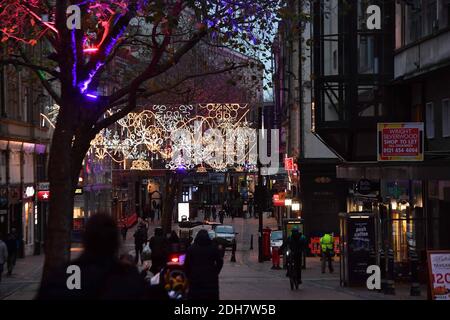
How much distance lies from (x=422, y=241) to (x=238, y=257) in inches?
695

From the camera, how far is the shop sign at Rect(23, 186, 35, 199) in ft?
140

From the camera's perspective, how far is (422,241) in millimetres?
24797

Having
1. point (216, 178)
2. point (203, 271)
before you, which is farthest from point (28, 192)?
point (216, 178)

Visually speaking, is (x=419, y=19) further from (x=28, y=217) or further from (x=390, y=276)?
(x=28, y=217)

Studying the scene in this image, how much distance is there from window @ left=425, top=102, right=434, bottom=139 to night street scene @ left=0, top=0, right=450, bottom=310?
0.07m

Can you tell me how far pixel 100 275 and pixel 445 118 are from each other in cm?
1996

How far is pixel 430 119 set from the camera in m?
26.6

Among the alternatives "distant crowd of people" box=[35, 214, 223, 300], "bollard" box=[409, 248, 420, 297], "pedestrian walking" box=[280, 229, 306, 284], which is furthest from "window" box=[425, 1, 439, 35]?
"distant crowd of people" box=[35, 214, 223, 300]

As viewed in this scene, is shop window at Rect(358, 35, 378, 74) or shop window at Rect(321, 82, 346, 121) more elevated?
shop window at Rect(358, 35, 378, 74)

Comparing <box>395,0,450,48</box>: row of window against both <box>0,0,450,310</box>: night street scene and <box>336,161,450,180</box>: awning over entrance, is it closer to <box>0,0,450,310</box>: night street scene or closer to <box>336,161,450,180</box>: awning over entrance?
<box>0,0,450,310</box>: night street scene

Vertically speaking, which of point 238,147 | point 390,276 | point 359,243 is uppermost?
point 238,147

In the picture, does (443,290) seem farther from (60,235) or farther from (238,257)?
(238,257)

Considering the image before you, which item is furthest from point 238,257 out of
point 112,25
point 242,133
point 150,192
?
point 150,192

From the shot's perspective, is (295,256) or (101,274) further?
(295,256)
